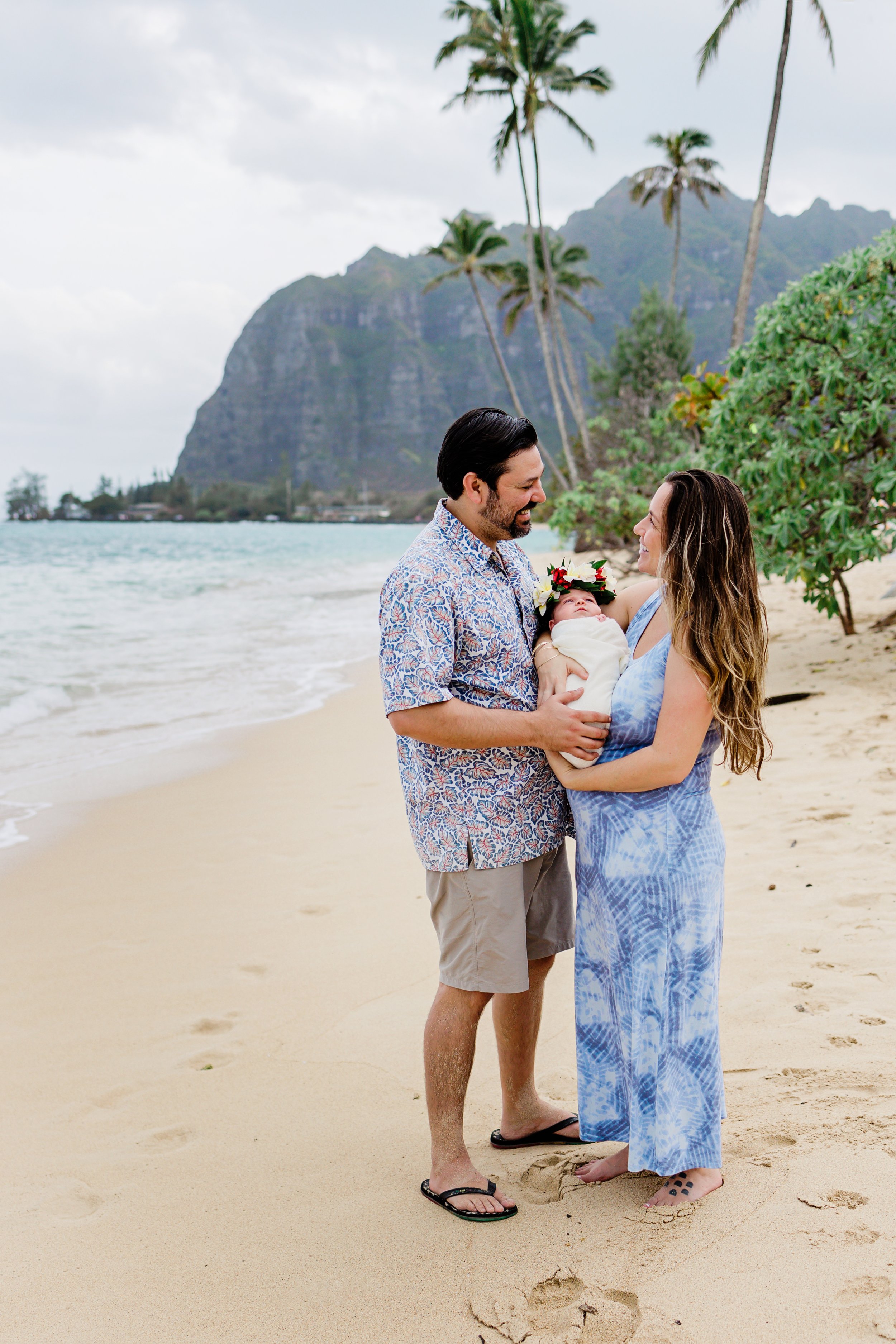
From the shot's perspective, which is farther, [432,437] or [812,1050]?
[432,437]

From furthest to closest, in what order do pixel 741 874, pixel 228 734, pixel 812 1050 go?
1. pixel 228 734
2. pixel 741 874
3. pixel 812 1050

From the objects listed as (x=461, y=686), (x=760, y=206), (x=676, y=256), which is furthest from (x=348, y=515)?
(x=461, y=686)

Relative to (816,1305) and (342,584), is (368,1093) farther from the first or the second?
(342,584)

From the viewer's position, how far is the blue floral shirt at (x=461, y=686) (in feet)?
7.32

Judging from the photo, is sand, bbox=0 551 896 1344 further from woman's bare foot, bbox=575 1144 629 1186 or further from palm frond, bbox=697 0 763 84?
palm frond, bbox=697 0 763 84

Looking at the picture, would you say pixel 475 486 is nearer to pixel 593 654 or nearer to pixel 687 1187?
pixel 593 654

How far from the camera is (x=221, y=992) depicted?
3691 millimetres

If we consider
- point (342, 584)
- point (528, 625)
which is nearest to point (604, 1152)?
point (528, 625)

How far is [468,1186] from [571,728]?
3.85 feet

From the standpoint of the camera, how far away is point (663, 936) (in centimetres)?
217

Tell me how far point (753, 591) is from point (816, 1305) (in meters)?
1.44

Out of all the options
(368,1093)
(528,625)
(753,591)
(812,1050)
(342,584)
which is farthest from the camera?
(342,584)

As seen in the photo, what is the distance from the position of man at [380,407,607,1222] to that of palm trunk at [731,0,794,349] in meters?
15.8

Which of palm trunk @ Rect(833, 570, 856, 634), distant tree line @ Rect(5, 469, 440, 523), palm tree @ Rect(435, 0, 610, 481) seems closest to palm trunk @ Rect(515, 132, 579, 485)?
palm tree @ Rect(435, 0, 610, 481)
